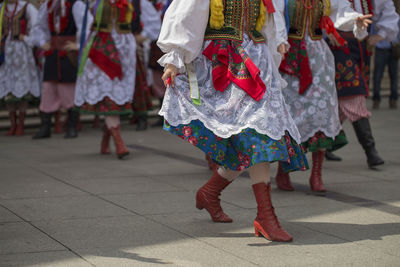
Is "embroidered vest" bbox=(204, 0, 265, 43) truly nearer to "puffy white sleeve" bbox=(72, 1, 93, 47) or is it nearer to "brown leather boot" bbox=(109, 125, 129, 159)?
"brown leather boot" bbox=(109, 125, 129, 159)

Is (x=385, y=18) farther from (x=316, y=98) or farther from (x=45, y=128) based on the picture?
(x=45, y=128)

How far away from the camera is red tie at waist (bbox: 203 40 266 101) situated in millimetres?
4613

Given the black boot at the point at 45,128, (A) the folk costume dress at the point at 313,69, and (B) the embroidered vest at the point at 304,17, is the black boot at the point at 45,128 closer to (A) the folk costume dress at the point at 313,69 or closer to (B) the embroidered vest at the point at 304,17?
(A) the folk costume dress at the point at 313,69

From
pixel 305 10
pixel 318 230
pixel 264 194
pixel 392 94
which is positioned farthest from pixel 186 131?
pixel 392 94

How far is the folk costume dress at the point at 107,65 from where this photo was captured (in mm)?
8250

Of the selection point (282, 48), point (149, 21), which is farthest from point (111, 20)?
point (282, 48)

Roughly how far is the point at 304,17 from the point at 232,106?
67.4 inches

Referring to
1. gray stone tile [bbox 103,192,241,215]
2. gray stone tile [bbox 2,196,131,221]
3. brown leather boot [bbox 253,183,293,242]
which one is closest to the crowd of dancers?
brown leather boot [bbox 253,183,293,242]

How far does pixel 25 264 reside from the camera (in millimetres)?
4020

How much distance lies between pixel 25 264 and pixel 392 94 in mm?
11173

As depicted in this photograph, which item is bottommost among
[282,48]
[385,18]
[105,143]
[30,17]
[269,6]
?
[105,143]

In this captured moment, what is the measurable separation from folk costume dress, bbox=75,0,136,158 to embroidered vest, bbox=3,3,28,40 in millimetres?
2381

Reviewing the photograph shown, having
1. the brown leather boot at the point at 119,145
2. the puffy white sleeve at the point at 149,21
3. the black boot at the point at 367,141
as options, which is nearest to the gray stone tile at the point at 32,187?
the brown leather boot at the point at 119,145

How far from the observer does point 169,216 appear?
17.4 ft
